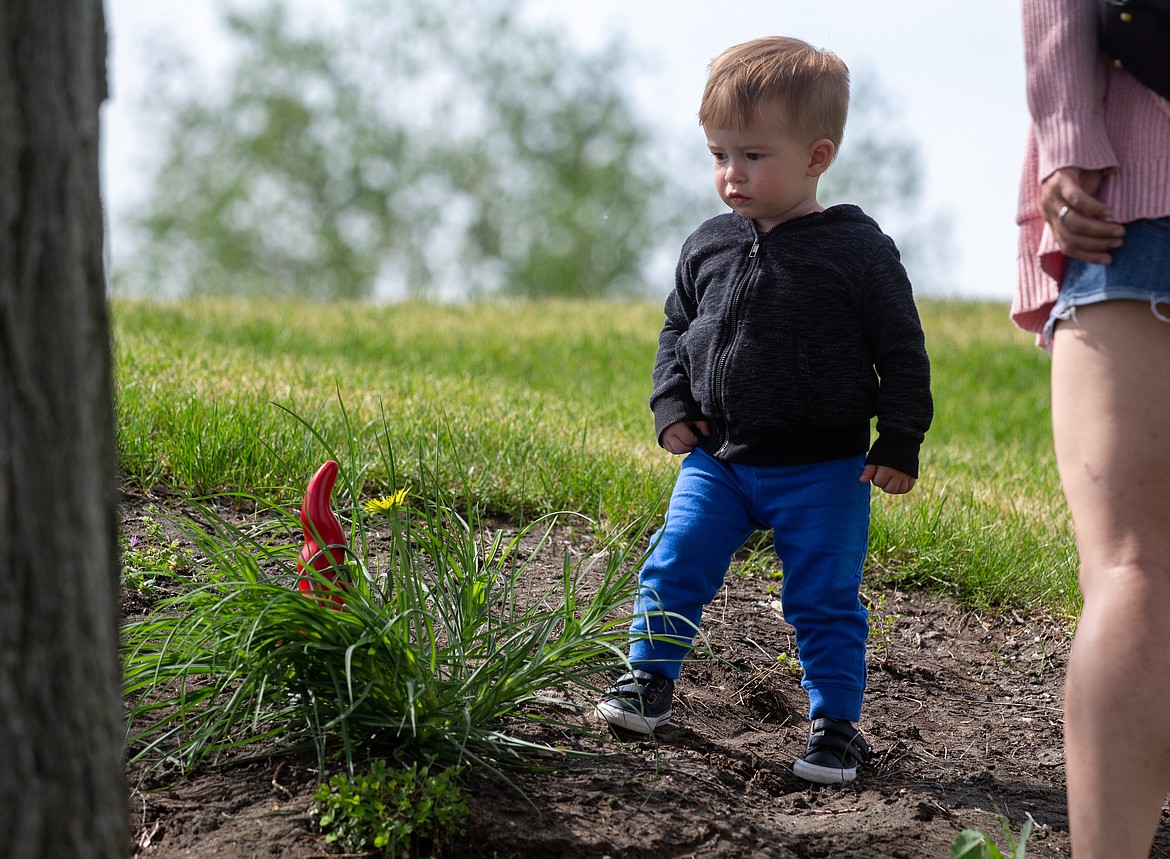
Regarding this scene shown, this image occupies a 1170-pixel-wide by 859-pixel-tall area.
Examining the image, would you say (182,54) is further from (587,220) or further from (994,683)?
(994,683)

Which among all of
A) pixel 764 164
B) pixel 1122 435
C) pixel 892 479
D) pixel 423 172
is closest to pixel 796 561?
pixel 892 479

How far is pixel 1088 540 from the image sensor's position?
6.32 feet

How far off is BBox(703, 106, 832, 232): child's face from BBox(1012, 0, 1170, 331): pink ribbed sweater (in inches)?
30.4

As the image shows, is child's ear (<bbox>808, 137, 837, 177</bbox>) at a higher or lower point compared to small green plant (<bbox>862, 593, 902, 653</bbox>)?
higher

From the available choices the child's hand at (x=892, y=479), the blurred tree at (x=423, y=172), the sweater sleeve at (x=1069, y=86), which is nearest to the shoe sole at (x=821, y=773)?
the child's hand at (x=892, y=479)

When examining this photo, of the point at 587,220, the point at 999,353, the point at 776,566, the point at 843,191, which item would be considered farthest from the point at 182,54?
the point at 776,566

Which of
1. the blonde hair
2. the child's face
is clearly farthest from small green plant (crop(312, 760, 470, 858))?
the blonde hair

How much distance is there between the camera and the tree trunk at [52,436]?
1440 mm

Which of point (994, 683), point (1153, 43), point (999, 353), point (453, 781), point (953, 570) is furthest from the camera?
point (999, 353)

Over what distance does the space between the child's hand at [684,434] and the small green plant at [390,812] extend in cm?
108

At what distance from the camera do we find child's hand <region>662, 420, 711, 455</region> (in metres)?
2.91

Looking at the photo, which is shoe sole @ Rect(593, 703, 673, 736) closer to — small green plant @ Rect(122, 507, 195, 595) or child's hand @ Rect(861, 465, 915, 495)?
child's hand @ Rect(861, 465, 915, 495)

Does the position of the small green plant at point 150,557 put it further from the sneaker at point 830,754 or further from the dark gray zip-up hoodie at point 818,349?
the sneaker at point 830,754

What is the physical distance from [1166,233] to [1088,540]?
1.63 ft
